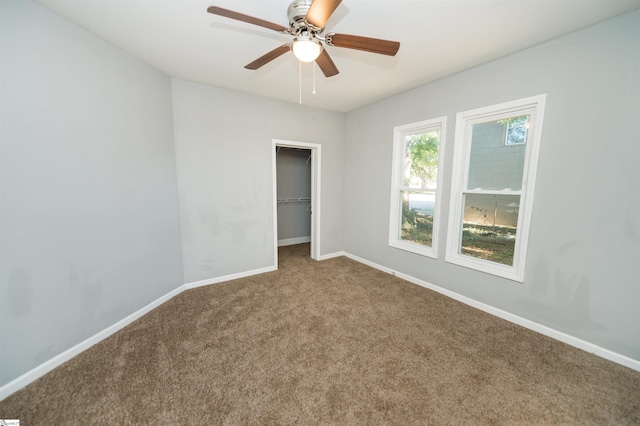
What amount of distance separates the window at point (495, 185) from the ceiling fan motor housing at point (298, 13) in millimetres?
2062

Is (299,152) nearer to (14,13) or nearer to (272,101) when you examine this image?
(272,101)

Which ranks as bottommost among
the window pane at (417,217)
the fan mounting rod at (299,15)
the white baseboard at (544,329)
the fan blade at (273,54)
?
the white baseboard at (544,329)

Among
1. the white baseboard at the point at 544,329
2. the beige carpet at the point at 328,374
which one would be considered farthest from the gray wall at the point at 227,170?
the white baseboard at the point at 544,329

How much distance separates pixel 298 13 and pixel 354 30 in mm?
647

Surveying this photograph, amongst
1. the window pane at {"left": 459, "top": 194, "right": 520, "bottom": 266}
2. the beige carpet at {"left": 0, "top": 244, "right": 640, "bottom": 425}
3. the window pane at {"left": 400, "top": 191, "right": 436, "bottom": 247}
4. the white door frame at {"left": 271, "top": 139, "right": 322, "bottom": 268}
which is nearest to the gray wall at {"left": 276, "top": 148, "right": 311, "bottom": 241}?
the white door frame at {"left": 271, "top": 139, "right": 322, "bottom": 268}

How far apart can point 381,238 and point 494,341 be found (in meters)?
1.88

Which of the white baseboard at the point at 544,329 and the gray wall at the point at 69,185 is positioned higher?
the gray wall at the point at 69,185

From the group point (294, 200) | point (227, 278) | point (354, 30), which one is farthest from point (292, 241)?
point (354, 30)

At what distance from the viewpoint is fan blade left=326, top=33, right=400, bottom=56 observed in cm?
145

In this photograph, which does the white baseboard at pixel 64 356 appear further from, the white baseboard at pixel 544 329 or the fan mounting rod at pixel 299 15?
the white baseboard at pixel 544 329

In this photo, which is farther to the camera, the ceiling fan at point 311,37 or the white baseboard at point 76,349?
the white baseboard at point 76,349

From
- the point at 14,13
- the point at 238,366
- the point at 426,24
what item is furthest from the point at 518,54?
the point at 14,13

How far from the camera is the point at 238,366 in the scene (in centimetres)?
177

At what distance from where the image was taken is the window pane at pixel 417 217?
10.4 feet
